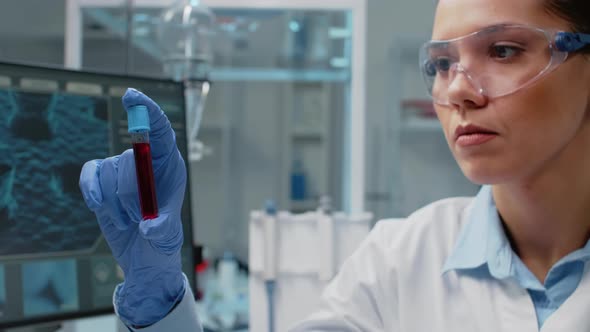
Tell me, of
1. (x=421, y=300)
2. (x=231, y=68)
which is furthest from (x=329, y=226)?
(x=231, y=68)

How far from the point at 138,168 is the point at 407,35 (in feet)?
7.85

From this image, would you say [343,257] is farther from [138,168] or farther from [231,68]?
[231,68]

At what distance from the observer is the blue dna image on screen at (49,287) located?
0.92 m

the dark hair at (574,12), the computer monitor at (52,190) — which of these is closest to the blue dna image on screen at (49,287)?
the computer monitor at (52,190)

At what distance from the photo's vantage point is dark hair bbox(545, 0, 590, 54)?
0.79 metres

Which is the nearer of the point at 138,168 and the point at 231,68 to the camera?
the point at 138,168

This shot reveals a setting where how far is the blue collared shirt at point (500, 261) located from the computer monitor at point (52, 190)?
64 cm

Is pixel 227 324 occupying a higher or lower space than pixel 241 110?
lower

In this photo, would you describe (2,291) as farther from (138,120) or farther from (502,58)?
(502,58)

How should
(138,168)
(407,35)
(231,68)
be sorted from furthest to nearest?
1. (407,35)
2. (231,68)
3. (138,168)

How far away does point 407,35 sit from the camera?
9.16ft

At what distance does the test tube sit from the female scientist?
0.02 m

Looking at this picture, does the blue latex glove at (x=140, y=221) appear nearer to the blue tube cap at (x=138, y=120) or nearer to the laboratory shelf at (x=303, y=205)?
the blue tube cap at (x=138, y=120)

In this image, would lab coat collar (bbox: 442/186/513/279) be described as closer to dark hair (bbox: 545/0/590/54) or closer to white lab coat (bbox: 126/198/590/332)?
white lab coat (bbox: 126/198/590/332)
